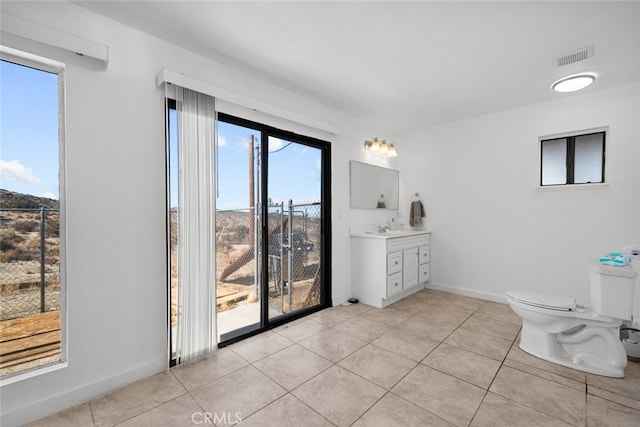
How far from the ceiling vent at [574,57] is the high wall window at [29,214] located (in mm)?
3609

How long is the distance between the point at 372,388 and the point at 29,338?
213cm

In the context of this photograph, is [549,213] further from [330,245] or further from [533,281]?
[330,245]

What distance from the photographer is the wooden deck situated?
1557mm

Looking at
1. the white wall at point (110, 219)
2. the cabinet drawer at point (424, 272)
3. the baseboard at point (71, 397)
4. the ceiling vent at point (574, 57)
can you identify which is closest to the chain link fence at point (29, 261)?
the white wall at point (110, 219)

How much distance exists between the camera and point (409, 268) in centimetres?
352

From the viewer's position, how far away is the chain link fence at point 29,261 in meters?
1.54

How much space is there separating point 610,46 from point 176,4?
310 centimetres

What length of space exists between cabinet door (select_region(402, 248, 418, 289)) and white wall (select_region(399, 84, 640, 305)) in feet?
1.66

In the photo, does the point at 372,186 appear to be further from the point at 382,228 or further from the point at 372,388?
the point at 372,388

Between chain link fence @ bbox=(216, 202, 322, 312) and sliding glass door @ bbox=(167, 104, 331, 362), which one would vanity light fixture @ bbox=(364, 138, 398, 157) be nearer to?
sliding glass door @ bbox=(167, 104, 331, 362)

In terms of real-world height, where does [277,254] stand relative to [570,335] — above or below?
above

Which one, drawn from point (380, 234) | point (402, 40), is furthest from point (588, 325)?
point (402, 40)

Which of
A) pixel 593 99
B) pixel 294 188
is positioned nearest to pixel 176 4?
pixel 294 188

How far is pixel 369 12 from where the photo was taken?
1.71 metres
